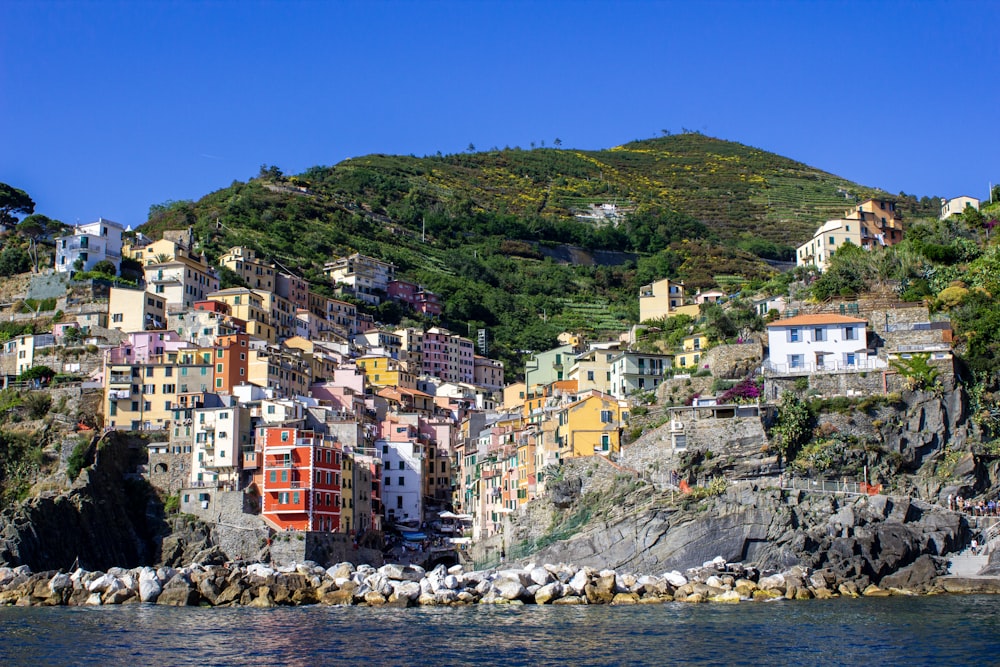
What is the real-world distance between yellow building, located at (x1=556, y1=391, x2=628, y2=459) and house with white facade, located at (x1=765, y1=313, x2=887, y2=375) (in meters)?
8.87

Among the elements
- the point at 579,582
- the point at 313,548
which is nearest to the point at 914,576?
the point at 579,582

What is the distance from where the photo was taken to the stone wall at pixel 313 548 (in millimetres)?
63219

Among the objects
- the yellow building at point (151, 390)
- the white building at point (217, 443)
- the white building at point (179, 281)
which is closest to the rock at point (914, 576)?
the white building at point (217, 443)

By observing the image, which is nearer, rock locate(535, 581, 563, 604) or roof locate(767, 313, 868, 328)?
rock locate(535, 581, 563, 604)

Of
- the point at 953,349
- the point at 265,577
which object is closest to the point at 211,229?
the point at 265,577

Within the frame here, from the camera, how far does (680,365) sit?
74000 mm

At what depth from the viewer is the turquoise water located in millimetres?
37562

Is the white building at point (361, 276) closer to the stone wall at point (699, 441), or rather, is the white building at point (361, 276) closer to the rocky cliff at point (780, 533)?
the stone wall at point (699, 441)

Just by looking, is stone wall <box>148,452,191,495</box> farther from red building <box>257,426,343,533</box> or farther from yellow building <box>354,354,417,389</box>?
yellow building <box>354,354,417,389</box>

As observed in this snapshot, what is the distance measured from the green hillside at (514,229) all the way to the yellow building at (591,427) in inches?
1957

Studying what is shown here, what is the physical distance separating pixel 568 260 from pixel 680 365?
7976cm

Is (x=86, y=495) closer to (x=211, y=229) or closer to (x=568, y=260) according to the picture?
(x=211, y=229)

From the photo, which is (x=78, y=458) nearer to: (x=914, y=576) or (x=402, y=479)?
(x=402, y=479)

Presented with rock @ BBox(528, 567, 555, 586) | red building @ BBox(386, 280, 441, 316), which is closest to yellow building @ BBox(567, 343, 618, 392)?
rock @ BBox(528, 567, 555, 586)
